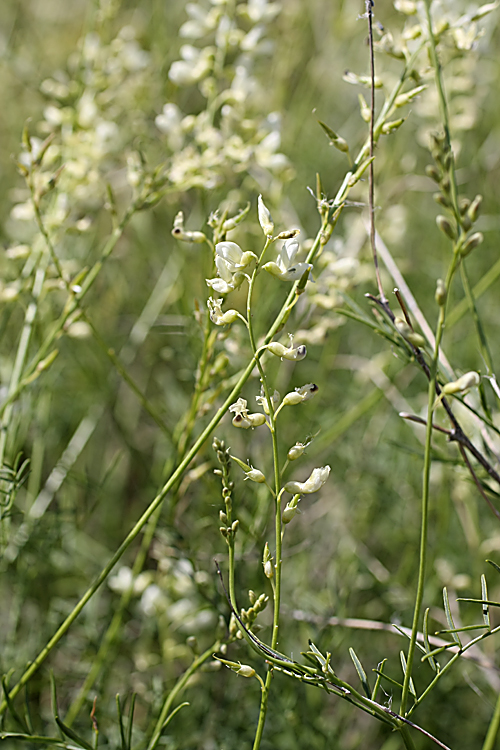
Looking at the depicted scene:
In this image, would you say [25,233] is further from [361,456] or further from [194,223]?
[361,456]

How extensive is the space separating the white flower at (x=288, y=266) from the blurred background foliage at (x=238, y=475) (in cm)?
19

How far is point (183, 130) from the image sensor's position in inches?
38.6

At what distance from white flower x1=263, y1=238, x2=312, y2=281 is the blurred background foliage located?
19 centimetres

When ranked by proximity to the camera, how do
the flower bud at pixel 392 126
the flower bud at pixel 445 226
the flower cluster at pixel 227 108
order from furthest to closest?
the flower cluster at pixel 227 108 < the flower bud at pixel 392 126 < the flower bud at pixel 445 226

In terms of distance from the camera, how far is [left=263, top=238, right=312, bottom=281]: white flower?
1.70 feet

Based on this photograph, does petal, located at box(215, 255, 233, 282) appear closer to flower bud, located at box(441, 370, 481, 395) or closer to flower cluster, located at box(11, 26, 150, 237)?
flower bud, located at box(441, 370, 481, 395)

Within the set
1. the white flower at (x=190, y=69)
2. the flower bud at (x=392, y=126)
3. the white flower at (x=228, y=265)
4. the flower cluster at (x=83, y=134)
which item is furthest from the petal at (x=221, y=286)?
the white flower at (x=190, y=69)

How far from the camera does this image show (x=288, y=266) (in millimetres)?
550

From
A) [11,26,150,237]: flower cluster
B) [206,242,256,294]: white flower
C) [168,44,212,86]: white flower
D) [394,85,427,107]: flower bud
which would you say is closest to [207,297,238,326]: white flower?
[206,242,256,294]: white flower

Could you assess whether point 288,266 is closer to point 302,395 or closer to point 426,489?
point 302,395

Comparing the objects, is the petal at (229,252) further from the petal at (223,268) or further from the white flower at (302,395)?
the white flower at (302,395)

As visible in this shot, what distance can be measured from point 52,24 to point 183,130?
6.11 feet

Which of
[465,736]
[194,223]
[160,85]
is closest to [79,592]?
[465,736]

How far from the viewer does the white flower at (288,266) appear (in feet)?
1.70
